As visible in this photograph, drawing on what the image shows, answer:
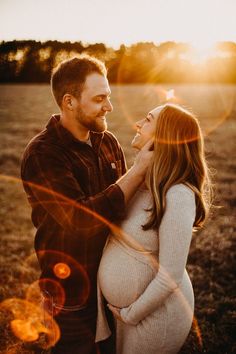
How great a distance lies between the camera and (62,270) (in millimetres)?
2885

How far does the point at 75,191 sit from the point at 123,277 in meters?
0.68

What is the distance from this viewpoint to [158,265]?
2.54 metres

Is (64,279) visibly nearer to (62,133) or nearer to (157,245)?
(157,245)

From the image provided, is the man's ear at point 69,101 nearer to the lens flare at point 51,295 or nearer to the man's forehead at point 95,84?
the man's forehead at point 95,84

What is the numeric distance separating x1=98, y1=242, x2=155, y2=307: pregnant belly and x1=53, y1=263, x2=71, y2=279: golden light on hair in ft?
1.03

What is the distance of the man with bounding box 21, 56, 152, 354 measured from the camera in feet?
8.66

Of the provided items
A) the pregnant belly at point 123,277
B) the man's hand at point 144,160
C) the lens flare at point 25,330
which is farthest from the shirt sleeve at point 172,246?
the lens flare at point 25,330

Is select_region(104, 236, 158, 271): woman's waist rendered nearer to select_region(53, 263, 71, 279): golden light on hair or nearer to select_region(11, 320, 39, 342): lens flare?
select_region(53, 263, 71, 279): golden light on hair

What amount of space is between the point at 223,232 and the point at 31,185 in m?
5.04

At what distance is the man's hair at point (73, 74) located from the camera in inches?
122

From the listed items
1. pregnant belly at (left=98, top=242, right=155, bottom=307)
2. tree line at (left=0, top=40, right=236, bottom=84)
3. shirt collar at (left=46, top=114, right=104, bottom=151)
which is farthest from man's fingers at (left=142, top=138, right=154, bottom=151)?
tree line at (left=0, top=40, right=236, bottom=84)

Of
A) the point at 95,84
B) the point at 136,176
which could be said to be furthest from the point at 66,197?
the point at 95,84

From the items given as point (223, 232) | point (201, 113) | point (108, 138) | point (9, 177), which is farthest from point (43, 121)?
point (108, 138)

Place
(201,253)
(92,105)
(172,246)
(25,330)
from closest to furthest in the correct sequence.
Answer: (172,246) → (92,105) → (25,330) → (201,253)
